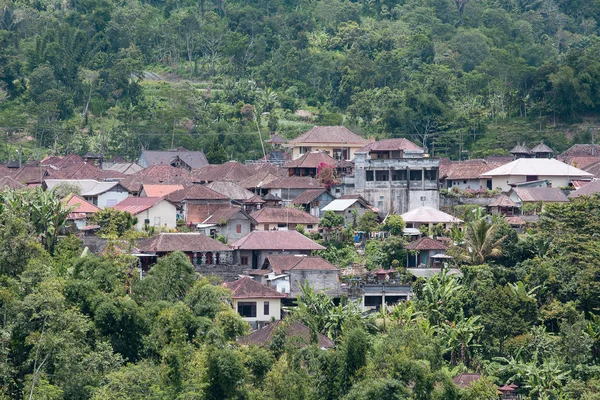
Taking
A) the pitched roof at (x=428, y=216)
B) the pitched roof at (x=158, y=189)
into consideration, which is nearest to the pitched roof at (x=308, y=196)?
the pitched roof at (x=428, y=216)

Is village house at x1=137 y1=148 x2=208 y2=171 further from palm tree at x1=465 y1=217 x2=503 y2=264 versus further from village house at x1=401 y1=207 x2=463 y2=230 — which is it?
palm tree at x1=465 y1=217 x2=503 y2=264

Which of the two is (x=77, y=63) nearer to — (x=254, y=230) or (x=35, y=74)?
(x=35, y=74)

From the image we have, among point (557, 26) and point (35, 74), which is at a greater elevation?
point (557, 26)

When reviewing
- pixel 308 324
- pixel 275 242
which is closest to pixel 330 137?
pixel 275 242

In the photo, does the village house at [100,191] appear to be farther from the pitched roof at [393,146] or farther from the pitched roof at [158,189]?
the pitched roof at [393,146]

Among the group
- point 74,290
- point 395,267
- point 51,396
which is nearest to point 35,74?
point 395,267

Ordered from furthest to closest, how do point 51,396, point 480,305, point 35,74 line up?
point 35,74, point 480,305, point 51,396
